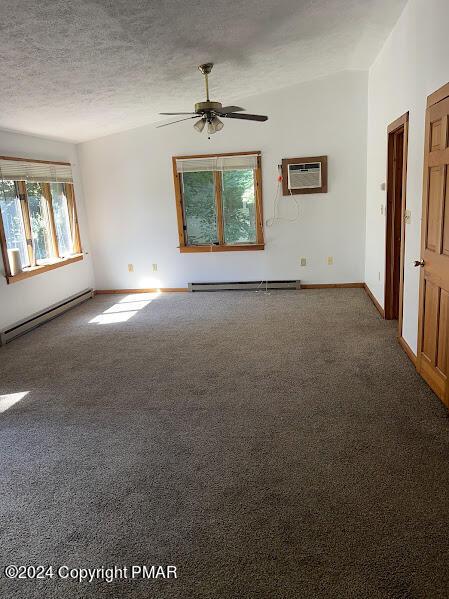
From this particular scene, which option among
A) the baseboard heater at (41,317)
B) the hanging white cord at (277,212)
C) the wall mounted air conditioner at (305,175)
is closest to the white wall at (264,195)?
the hanging white cord at (277,212)

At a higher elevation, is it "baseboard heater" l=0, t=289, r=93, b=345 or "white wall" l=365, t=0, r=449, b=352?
"white wall" l=365, t=0, r=449, b=352

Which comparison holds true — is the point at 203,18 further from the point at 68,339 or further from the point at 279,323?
the point at 68,339

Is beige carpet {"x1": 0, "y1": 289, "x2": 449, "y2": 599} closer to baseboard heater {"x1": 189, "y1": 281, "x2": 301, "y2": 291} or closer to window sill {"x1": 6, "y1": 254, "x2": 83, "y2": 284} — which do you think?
window sill {"x1": 6, "y1": 254, "x2": 83, "y2": 284}

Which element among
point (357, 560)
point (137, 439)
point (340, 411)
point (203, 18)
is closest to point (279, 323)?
point (340, 411)

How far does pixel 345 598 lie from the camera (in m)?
1.64

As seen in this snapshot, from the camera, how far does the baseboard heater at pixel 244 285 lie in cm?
661

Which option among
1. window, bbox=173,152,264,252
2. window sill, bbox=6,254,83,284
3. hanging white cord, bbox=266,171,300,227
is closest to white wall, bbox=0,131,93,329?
window sill, bbox=6,254,83,284

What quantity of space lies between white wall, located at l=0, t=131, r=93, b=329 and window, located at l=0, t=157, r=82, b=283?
5.1 inches

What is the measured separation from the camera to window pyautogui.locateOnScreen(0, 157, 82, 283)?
514 cm

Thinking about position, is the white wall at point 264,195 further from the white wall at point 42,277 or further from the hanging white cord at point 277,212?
the white wall at point 42,277

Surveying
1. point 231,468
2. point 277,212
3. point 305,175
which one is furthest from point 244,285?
point 231,468

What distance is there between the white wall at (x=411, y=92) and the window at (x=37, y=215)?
13.5ft

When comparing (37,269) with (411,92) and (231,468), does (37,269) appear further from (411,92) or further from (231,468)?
(411,92)

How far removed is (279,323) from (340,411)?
2.07m
